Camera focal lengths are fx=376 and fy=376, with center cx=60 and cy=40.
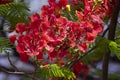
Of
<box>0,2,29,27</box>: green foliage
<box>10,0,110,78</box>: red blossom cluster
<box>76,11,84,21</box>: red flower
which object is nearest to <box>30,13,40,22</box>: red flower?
<box>10,0,110,78</box>: red blossom cluster

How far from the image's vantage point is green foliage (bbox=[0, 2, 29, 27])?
52.1 inches

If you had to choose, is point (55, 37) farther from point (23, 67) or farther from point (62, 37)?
point (23, 67)

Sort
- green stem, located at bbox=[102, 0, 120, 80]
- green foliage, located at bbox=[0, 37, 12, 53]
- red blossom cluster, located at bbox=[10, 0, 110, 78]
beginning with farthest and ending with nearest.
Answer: green stem, located at bbox=[102, 0, 120, 80]
green foliage, located at bbox=[0, 37, 12, 53]
red blossom cluster, located at bbox=[10, 0, 110, 78]

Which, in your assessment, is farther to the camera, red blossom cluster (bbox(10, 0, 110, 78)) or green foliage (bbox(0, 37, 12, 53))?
green foliage (bbox(0, 37, 12, 53))

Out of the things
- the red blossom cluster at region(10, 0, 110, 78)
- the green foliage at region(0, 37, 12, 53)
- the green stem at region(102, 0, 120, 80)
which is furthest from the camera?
the green stem at region(102, 0, 120, 80)

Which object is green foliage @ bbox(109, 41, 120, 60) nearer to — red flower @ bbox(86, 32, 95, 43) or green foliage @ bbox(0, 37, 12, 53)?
red flower @ bbox(86, 32, 95, 43)

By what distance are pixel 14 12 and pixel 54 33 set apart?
36cm

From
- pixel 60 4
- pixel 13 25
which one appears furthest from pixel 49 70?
pixel 13 25

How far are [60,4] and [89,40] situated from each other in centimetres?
14

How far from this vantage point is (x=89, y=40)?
1.12 meters

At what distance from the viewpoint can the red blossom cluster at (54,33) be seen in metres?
1.06

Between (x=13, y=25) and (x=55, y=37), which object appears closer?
(x=55, y=37)

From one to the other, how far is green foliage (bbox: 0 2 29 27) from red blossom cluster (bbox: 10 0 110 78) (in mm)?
212

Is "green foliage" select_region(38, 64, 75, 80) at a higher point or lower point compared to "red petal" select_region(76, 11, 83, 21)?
lower
